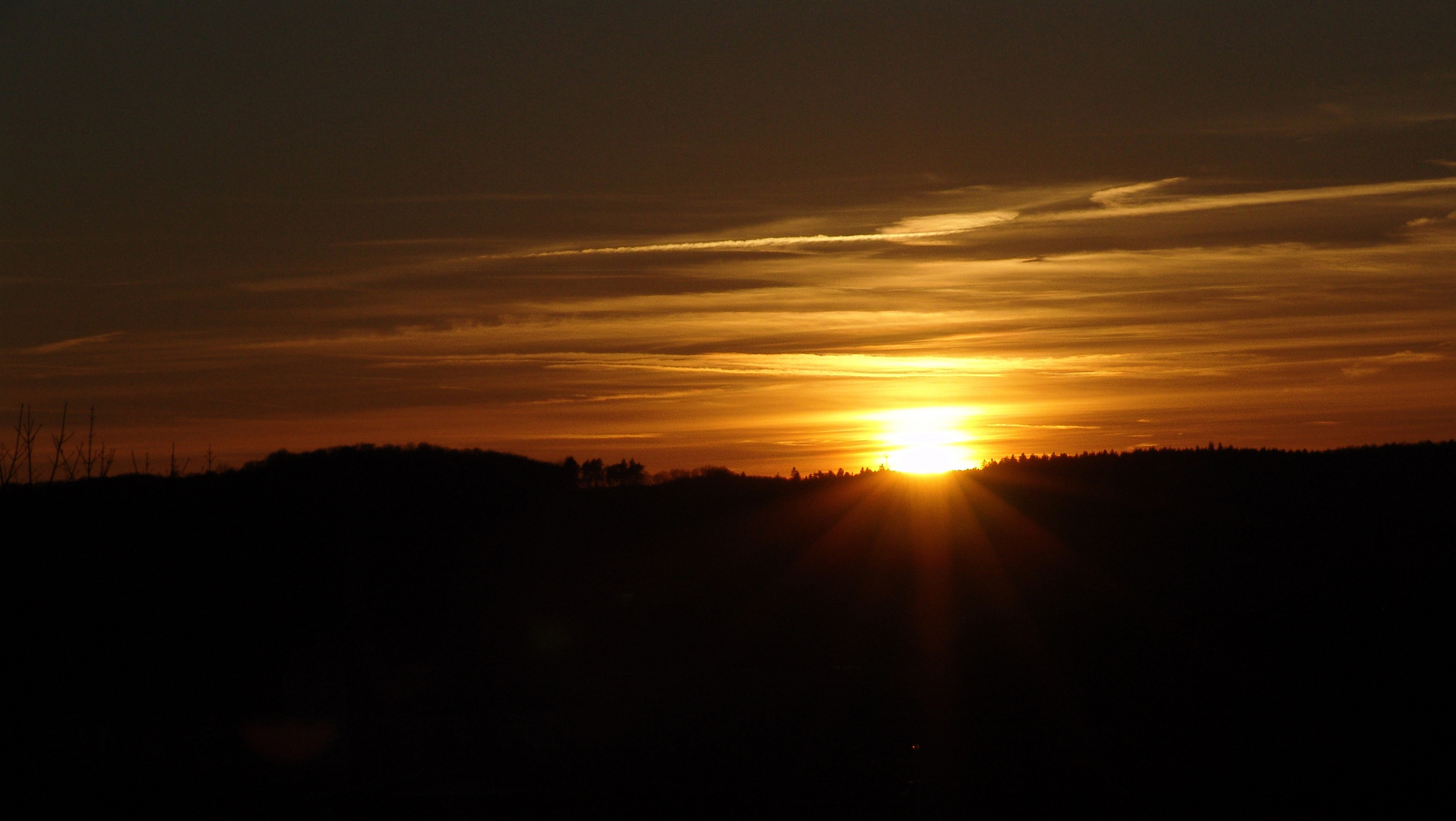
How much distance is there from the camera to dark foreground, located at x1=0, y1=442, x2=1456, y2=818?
12.4 m

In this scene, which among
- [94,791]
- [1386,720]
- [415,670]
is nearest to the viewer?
[94,791]

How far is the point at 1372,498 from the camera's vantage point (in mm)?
28156

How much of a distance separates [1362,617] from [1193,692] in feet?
23.4

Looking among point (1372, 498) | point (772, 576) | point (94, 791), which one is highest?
point (1372, 498)

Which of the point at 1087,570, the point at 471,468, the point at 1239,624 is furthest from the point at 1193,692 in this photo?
the point at 471,468

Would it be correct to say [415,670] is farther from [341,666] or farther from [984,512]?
[984,512]

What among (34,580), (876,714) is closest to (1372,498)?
(876,714)

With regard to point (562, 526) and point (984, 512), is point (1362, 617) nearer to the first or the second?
point (984, 512)

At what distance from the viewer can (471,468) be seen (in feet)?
111

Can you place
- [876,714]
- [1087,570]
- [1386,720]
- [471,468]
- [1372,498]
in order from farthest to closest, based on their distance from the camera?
[471,468] < [1372,498] < [1087,570] < [876,714] < [1386,720]

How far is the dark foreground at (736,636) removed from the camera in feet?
40.8

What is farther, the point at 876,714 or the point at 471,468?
the point at 471,468

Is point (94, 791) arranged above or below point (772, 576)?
below

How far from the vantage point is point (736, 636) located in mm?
21172
